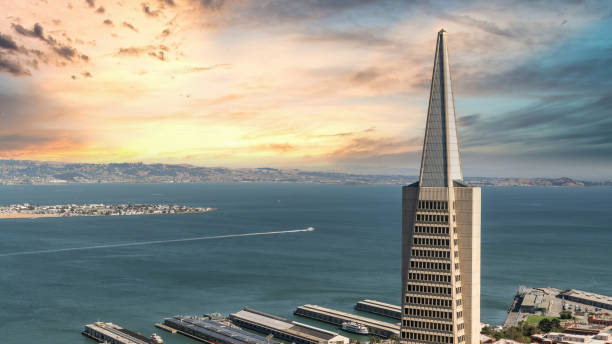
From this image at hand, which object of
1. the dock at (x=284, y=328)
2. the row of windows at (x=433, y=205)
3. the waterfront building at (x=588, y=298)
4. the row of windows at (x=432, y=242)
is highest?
the row of windows at (x=433, y=205)

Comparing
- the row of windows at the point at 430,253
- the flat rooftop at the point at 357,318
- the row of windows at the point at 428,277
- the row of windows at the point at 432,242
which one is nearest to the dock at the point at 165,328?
the flat rooftop at the point at 357,318

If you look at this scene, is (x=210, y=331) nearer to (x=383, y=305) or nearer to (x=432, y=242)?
(x=383, y=305)

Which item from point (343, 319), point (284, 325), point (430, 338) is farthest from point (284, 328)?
point (430, 338)

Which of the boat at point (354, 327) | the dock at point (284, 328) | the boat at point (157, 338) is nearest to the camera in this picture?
the dock at point (284, 328)

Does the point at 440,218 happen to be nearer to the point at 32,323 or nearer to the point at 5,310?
the point at 32,323

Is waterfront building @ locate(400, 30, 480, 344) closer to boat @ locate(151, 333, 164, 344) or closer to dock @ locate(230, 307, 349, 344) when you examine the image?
dock @ locate(230, 307, 349, 344)

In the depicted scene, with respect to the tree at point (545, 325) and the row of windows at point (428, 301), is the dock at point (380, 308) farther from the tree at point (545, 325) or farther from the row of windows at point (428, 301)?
the row of windows at point (428, 301)

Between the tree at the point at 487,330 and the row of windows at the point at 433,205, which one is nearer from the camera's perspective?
the row of windows at the point at 433,205

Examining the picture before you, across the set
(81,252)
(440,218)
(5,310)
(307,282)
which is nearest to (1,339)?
(5,310)
